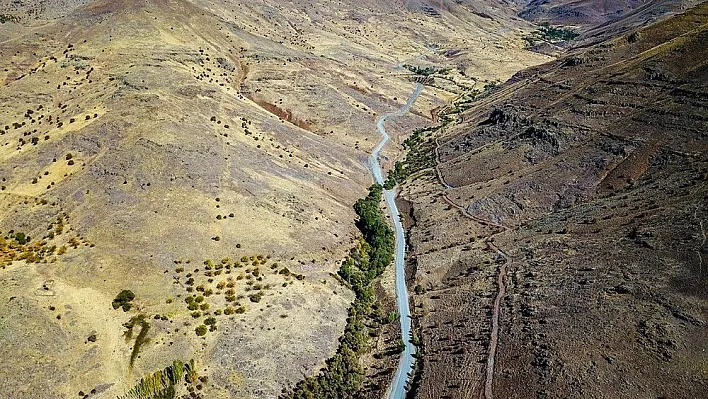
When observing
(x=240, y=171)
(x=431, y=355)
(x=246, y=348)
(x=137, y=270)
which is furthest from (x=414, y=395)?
(x=240, y=171)

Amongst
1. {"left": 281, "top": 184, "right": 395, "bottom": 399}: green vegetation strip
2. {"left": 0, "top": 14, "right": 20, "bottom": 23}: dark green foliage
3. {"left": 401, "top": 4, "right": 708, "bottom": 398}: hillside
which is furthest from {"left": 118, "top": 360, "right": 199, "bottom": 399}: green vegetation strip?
{"left": 0, "top": 14, "right": 20, "bottom": 23}: dark green foliage

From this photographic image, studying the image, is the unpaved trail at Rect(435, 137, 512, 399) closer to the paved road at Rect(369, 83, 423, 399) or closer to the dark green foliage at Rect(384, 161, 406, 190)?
the paved road at Rect(369, 83, 423, 399)

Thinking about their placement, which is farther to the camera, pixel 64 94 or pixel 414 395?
pixel 64 94

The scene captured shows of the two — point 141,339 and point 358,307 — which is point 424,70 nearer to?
point 358,307

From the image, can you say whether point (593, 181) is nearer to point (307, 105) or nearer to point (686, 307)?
point (686, 307)

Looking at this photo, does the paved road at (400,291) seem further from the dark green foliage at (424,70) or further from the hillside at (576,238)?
the dark green foliage at (424,70)

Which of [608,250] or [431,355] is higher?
[608,250]

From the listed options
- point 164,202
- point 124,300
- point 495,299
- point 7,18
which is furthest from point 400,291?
point 7,18
